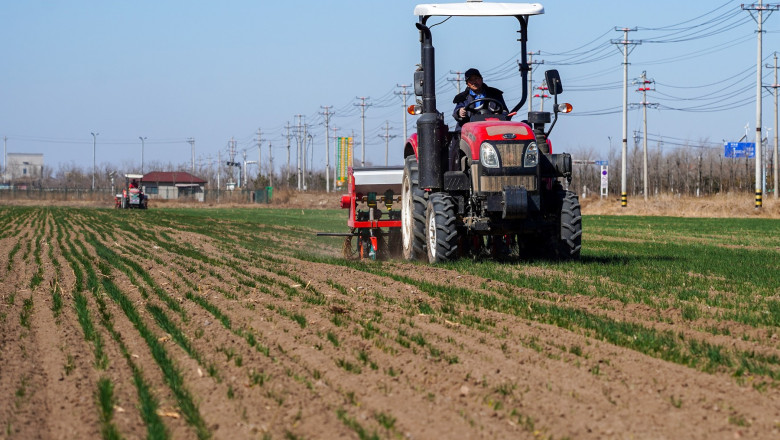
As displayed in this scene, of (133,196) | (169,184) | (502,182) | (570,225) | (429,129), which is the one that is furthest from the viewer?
(169,184)

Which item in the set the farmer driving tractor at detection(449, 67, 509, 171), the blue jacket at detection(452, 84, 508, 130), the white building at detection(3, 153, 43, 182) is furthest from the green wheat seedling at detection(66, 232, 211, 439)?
the white building at detection(3, 153, 43, 182)

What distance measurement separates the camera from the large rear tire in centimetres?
1275

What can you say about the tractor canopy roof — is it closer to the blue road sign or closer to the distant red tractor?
the distant red tractor

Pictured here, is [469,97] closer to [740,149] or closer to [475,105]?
[475,105]

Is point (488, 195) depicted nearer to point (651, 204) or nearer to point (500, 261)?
point (500, 261)

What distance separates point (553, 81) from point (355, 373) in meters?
6.89

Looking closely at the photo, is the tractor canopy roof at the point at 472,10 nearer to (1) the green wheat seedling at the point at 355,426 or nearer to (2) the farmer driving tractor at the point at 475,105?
(2) the farmer driving tractor at the point at 475,105

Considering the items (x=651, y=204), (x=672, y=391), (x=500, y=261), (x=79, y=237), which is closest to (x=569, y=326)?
(x=672, y=391)

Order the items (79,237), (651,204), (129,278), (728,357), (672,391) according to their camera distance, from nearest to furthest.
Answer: (672,391), (728,357), (129,278), (79,237), (651,204)

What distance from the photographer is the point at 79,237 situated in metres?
22.3

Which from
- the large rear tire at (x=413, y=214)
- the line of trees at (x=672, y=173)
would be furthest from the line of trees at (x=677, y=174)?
the large rear tire at (x=413, y=214)

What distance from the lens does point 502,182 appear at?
11.6 metres

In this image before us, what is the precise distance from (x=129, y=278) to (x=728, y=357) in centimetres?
764

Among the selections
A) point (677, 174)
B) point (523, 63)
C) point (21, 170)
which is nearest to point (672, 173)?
point (677, 174)
